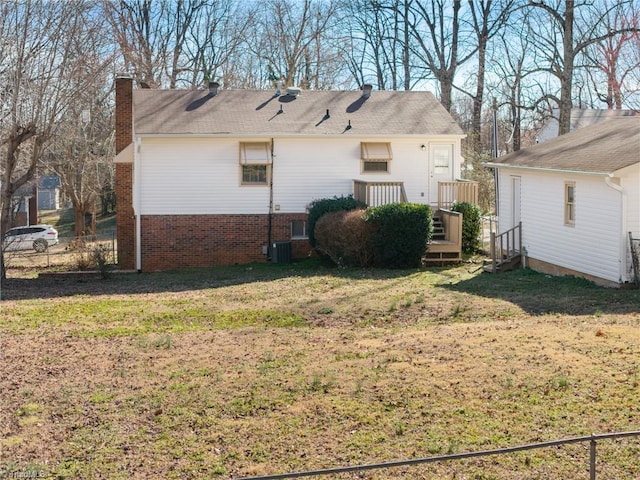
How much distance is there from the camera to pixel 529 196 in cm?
2280

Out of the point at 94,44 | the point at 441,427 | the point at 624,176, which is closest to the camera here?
the point at 441,427

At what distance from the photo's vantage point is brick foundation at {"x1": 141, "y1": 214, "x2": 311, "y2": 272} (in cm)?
2756

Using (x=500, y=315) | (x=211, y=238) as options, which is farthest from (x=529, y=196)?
(x=211, y=238)

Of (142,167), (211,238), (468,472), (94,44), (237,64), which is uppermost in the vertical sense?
(237,64)

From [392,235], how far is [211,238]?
6.64m

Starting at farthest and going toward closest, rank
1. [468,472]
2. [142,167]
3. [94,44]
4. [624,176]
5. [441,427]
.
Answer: [94,44], [142,167], [624,176], [441,427], [468,472]

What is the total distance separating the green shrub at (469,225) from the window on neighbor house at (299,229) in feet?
15.7

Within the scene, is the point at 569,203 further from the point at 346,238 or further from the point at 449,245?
the point at 346,238

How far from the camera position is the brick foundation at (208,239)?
27562 mm

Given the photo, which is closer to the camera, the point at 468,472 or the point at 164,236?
the point at 468,472

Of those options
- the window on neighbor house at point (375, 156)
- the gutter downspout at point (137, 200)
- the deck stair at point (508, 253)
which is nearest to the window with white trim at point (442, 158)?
the window on neighbor house at point (375, 156)

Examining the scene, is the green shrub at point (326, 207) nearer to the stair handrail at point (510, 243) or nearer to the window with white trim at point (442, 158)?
the window with white trim at point (442, 158)

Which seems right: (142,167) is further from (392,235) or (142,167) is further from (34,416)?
(34,416)

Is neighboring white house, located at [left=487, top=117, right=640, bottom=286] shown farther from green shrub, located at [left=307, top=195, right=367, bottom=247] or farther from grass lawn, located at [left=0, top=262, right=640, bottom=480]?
green shrub, located at [left=307, top=195, right=367, bottom=247]
